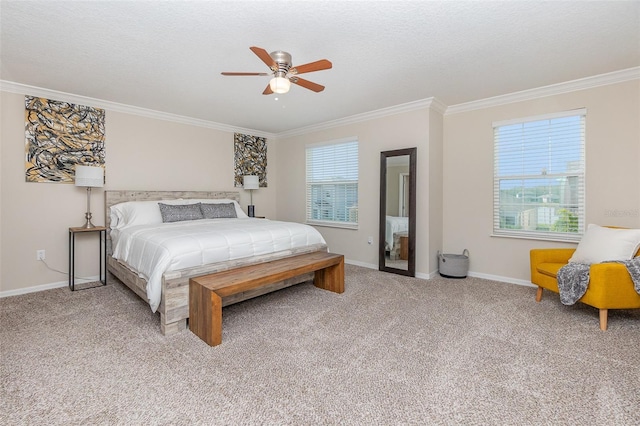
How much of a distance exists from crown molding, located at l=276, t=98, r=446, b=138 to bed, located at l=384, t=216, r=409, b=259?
1.53 m

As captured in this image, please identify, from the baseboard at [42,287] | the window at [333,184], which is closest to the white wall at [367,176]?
the window at [333,184]

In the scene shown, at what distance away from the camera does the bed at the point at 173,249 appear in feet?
8.14

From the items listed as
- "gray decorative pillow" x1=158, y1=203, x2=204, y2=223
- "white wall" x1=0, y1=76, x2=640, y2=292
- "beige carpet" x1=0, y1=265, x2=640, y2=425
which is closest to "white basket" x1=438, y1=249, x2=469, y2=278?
"white wall" x1=0, y1=76, x2=640, y2=292

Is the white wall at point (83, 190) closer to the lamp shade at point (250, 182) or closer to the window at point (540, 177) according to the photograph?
the lamp shade at point (250, 182)

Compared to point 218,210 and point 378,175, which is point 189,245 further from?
point 378,175

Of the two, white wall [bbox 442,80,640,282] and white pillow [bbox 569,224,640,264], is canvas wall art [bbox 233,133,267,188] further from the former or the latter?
white pillow [bbox 569,224,640,264]

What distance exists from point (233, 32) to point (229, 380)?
2482mm

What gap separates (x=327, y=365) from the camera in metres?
2.02

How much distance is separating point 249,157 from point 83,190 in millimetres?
2590

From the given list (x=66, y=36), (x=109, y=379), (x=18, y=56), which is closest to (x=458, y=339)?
(x=109, y=379)

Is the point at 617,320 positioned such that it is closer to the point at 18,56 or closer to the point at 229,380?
the point at 229,380

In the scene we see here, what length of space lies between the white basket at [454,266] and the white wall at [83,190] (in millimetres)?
3766

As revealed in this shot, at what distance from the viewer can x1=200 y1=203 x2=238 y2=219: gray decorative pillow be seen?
4.34 m

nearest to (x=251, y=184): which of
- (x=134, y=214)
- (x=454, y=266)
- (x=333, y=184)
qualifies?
(x=333, y=184)
